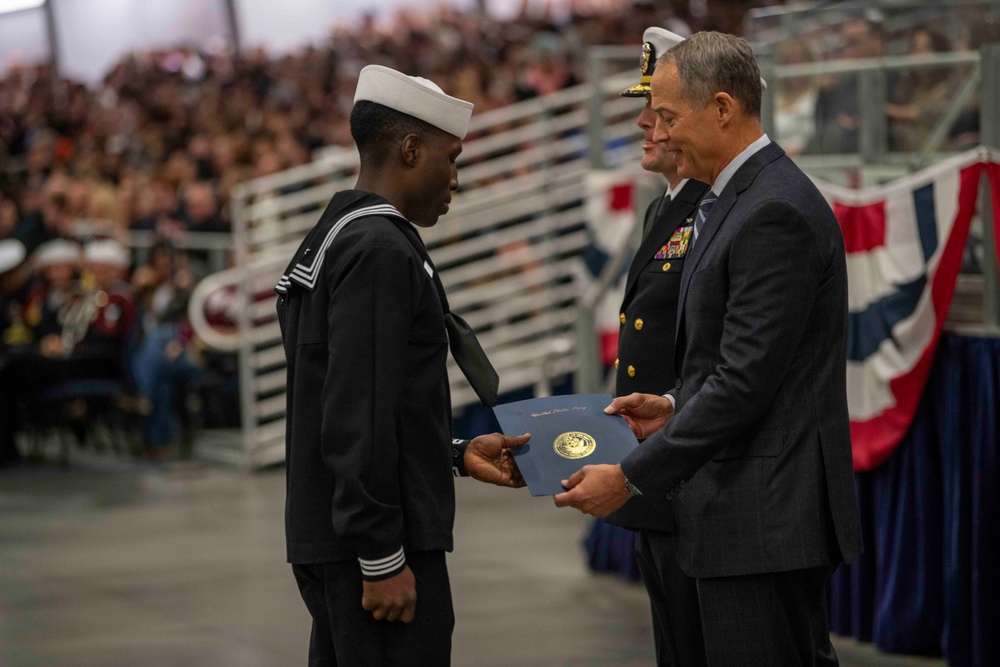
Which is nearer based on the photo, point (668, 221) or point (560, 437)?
point (560, 437)

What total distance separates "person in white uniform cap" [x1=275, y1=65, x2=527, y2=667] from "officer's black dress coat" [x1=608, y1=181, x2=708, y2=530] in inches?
29.7

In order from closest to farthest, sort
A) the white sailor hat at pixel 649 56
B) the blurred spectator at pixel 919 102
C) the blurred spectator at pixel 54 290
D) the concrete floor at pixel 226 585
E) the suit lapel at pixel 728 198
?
1. the suit lapel at pixel 728 198
2. the white sailor hat at pixel 649 56
3. the concrete floor at pixel 226 585
4. the blurred spectator at pixel 919 102
5. the blurred spectator at pixel 54 290

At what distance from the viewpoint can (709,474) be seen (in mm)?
2664

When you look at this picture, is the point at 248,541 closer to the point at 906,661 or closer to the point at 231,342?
the point at 231,342

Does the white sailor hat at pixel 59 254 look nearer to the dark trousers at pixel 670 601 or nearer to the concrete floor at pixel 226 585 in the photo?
the concrete floor at pixel 226 585

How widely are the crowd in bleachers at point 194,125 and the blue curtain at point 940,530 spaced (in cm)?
110

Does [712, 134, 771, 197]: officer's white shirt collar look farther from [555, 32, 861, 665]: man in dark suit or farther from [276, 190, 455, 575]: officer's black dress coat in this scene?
[276, 190, 455, 575]: officer's black dress coat

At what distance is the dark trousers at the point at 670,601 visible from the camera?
3232 mm

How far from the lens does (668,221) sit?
355 centimetres

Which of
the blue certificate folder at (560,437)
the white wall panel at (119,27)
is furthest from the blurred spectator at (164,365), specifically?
the white wall panel at (119,27)

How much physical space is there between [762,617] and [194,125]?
46.2 ft

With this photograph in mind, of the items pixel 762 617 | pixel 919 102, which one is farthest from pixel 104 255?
pixel 762 617

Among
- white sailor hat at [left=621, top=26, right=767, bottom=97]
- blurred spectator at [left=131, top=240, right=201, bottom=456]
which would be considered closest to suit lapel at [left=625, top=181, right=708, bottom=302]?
white sailor hat at [left=621, top=26, right=767, bottom=97]

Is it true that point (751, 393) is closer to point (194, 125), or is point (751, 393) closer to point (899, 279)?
point (899, 279)
